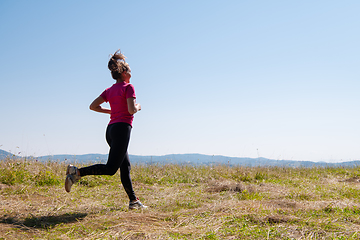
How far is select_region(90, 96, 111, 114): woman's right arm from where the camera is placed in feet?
12.5

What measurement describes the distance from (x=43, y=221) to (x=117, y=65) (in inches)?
85.5

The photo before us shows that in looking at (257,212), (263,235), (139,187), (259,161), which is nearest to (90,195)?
(139,187)

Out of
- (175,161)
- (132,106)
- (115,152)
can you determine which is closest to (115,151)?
(115,152)

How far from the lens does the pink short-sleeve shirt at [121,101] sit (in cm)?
352

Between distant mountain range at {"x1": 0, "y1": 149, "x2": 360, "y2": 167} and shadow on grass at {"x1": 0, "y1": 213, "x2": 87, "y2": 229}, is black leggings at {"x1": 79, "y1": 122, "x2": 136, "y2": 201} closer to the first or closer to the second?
shadow on grass at {"x1": 0, "y1": 213, "x2": 87, "y2": 229}

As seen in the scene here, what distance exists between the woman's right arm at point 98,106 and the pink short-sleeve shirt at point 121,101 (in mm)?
253

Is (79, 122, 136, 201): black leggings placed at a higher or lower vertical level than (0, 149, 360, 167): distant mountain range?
higher

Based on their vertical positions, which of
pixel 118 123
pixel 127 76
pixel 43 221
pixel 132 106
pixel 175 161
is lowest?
pixel 43 221

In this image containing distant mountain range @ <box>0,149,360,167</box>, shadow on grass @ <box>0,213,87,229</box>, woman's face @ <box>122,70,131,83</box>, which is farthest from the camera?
distant mountain range @ <box>0,149,360,167</box>

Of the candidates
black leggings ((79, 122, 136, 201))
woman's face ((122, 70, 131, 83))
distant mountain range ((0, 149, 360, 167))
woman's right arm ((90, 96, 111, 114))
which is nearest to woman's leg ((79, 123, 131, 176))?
black leggings ((79, 122, 136, 201))

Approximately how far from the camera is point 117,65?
3682mm

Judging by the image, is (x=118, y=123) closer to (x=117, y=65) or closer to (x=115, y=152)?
(x=115, y=152)

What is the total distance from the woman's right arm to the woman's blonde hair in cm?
38

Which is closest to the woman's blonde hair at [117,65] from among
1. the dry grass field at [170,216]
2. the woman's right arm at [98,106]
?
the woman's right arm at [98,106]
